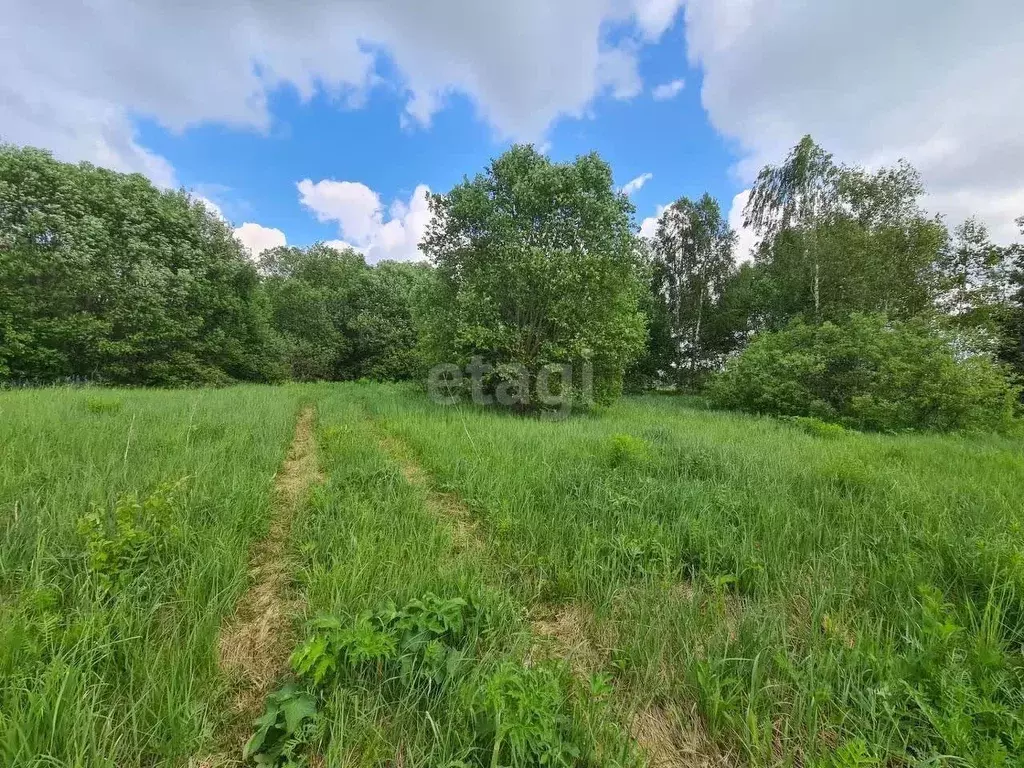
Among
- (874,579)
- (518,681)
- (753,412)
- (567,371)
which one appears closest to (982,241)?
(753,412)

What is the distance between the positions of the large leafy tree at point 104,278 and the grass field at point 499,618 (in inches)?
692

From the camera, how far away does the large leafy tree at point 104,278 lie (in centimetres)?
1513

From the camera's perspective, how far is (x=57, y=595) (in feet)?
6.56

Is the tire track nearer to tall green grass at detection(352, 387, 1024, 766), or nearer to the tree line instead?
tall green grass at detection(352, 387, 1024, 766)

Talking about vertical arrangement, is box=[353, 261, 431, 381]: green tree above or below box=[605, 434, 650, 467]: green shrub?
above

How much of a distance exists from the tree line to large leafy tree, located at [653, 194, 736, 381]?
13cm

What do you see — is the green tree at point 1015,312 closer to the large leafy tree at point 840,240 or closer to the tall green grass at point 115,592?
the large leafy tree at point 840,240

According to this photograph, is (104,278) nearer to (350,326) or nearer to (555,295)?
(350,326)

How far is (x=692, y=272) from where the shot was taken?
989 inches

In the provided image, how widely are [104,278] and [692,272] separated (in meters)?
30.7

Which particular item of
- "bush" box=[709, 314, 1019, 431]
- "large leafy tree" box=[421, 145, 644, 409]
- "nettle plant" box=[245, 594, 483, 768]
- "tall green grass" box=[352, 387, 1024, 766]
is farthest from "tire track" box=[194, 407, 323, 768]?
"bush" box=[709, 314, 1019, 431]

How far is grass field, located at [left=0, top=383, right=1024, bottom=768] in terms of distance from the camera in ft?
4.85

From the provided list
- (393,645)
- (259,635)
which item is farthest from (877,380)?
(259,635)

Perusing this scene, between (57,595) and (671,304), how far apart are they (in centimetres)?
2797
